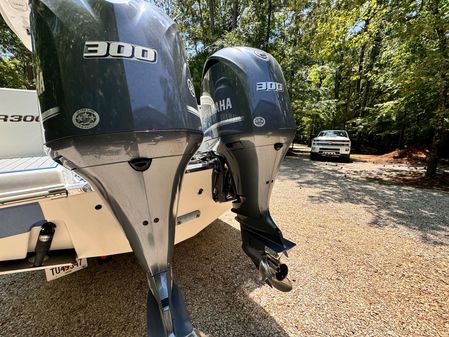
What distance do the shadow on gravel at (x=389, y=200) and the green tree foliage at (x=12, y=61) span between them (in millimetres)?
8800

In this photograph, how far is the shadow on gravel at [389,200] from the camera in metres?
2.75

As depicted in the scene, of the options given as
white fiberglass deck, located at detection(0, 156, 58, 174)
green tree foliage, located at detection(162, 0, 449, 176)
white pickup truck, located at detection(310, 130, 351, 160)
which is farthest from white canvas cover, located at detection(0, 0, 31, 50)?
white pickup truck, located at detection(310, 130, 351, 160)

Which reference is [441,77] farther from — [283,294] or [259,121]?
[283,294]

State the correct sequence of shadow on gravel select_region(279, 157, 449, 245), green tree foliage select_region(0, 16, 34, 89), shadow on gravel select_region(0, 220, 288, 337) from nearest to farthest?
1. shadow on gravel select_region(0, 220, 288, 337)
2. shadow on gravel select_region(279, 157, 449, 245)
3. green tree foliage select_region(0, 16, 34, 89)

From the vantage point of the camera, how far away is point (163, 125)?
845 millimetres

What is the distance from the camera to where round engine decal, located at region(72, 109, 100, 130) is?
79cm

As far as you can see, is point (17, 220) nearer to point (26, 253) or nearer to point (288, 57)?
point (26, 253)

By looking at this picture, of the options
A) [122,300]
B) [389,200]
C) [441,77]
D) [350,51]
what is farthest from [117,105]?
→ [350,51]

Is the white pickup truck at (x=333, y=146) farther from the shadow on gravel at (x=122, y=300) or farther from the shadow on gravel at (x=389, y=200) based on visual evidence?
the shadow on gravel at (x=122, y=300)

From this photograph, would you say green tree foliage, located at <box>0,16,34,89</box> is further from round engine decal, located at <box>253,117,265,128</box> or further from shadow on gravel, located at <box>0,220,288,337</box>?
round engine decal, located at <box>253,117,265,128</box>

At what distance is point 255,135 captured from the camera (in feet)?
4.42

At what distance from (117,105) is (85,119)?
0.37ft

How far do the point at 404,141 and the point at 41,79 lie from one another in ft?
45.9

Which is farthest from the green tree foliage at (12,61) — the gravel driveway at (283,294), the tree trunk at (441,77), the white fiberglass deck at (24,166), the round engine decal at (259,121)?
the tree trunk at (441,77)
